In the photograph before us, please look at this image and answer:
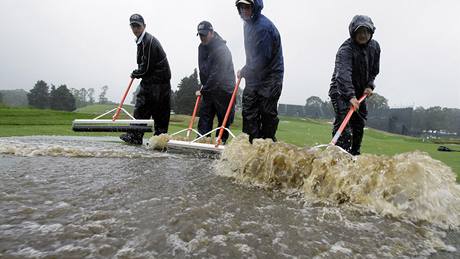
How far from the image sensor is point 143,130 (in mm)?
6137

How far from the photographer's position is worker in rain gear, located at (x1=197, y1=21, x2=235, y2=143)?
639 cm

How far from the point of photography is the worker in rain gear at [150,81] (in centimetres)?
661

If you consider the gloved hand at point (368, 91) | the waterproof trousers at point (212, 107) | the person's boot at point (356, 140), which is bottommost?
the person's boot at point (356, 140)

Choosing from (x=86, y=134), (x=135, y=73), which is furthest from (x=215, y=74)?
(x=86, y=134)

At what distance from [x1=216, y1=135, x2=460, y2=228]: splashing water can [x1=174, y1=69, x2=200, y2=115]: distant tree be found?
4993 cm

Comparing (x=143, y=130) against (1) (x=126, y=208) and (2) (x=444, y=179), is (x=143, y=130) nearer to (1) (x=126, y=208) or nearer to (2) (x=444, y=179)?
(1) (x=126, y=208)

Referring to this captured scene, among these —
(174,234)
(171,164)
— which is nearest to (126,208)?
(174,234)

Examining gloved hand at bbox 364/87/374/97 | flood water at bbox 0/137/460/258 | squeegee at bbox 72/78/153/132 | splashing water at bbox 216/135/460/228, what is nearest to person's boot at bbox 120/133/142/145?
squeegee at bbox 72/78/153/132

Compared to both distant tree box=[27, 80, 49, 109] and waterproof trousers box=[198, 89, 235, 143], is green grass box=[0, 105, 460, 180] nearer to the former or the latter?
waterproof trousers box=[198, 89, 235, 143]

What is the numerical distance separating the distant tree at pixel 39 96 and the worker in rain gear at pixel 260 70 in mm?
86905

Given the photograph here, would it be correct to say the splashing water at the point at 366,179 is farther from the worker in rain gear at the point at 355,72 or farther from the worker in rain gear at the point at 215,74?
the worker in rain gear at the point at 215,74

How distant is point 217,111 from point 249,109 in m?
1.87

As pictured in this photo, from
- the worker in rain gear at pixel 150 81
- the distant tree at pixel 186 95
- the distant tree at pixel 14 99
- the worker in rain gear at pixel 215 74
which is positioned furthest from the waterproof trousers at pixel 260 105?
the distant tree at pixel 14 99

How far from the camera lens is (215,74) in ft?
21.0
